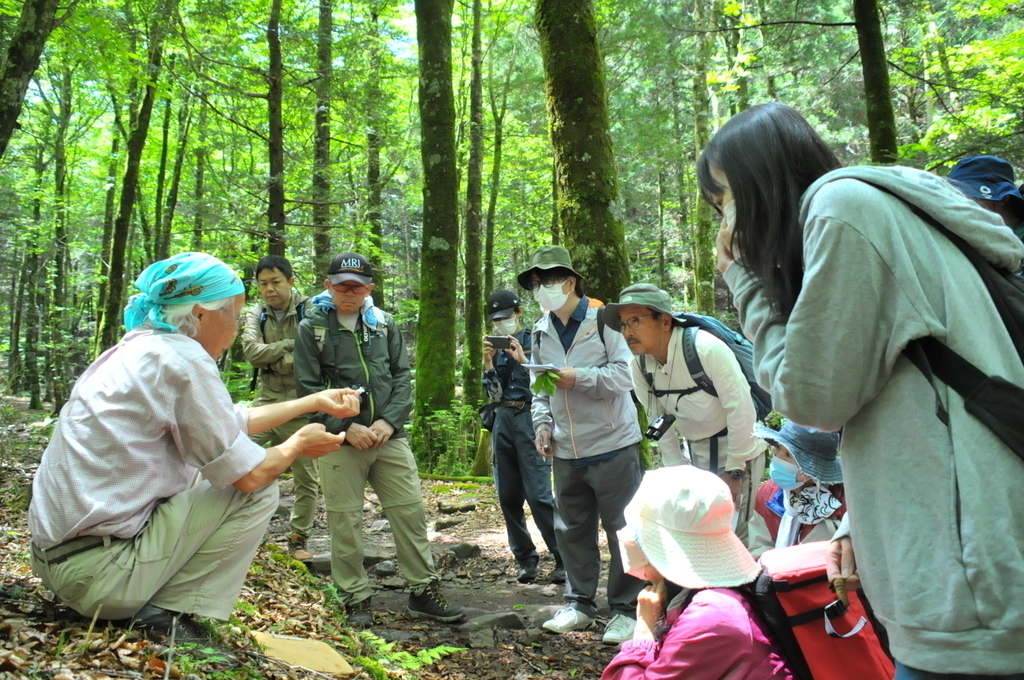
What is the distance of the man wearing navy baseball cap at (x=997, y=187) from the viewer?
12.2ft

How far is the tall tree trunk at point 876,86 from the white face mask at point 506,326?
13.7 feet

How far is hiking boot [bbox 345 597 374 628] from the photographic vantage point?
196 inches

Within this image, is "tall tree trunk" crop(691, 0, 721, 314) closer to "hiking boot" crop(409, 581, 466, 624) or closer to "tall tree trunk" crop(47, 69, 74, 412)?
"hiking boot" crop(409, 581, 466, 624)

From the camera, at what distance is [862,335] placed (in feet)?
4.91

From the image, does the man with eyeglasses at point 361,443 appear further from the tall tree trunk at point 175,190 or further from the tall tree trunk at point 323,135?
the tall tree trunk at point 175,190

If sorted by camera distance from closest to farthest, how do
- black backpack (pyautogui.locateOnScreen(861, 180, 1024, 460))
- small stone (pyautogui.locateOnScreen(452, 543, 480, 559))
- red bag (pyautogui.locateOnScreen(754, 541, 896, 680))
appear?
black backpack (pyautogui.locateOnScreen(861, 180, 1024, 460)) < red bag (pyautogui.locateOnScreen(754, 541, 896, 680)) < small stone (pyautogui.locateOnScreen(452, 543, 480, 559))

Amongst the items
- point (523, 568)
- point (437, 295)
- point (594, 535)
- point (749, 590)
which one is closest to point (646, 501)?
point (749, 590)

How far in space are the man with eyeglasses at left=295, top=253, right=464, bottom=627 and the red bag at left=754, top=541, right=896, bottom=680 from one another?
3.26 meters

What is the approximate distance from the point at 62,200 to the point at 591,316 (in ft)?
76.3

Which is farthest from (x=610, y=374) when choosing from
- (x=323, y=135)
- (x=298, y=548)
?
(x=323, y=135)

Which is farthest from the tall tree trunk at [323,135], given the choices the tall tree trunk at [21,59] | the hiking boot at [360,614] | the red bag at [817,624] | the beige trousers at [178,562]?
the red bag at [817,624]

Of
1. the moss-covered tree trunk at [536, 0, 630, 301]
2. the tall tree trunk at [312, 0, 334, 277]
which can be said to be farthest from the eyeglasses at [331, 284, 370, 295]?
the tall tree trunk at [312, 0, 334, 277]

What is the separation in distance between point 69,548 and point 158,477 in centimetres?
43

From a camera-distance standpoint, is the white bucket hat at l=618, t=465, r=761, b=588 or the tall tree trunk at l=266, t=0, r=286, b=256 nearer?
the white bucket hat at l=618, t=465, r=761, b=588
